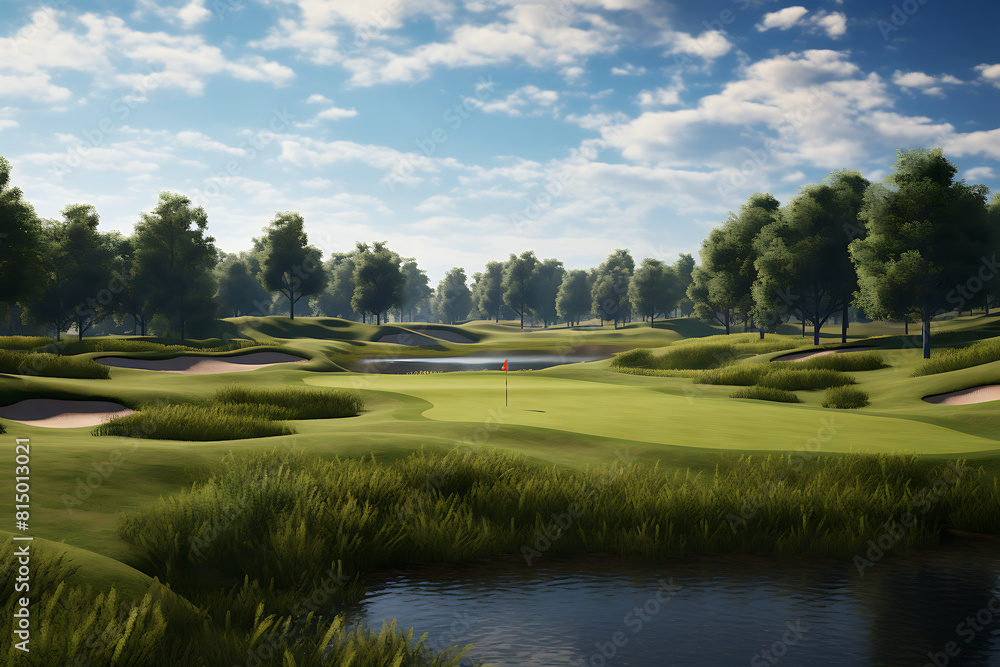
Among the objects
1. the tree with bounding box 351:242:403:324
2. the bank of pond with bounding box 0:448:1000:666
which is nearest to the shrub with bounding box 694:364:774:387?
the bank of pond with bounding box 0:448:1000:666

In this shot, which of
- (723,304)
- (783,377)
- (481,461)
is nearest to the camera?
(481,461)

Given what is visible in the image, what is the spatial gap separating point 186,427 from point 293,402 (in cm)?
564

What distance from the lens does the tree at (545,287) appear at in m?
140

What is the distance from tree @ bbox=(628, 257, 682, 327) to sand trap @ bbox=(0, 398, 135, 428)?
4066 inches

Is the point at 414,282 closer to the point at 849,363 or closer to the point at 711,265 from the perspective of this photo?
the point at 711,265

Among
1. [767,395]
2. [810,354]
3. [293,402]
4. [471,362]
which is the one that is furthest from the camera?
[471,362]

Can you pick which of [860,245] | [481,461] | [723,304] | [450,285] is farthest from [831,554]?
[450,285]

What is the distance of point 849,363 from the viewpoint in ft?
112

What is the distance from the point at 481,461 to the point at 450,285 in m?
170

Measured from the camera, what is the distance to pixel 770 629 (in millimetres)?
6426

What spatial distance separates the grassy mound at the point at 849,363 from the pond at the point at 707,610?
27432 mm

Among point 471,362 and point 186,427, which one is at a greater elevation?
point 186,427

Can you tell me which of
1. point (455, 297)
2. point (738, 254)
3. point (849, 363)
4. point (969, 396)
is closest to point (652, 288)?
point (738, 254)

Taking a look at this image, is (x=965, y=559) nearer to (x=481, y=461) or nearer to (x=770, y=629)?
(x=770, y=629)
